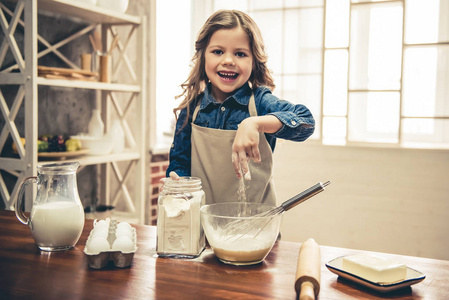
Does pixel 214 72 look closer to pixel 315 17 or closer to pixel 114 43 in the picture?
pixel 114 43

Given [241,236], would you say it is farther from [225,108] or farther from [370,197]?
[370,197]

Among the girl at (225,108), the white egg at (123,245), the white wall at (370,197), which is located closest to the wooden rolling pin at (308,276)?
the white egg at (123,245)

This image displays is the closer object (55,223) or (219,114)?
(55,223)

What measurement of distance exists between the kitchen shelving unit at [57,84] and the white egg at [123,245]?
4.43 ft

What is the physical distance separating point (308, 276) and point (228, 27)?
2.91ft

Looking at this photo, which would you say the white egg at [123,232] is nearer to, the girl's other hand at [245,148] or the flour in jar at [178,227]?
the flour in jar at [178,227]

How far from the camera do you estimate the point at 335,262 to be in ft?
2.94

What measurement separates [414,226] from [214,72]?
2.19 meters

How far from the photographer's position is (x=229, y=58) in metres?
1.36

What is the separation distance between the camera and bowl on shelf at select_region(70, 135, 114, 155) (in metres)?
2.50

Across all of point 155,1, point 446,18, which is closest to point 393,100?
point 446,18

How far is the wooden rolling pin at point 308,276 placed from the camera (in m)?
0.72

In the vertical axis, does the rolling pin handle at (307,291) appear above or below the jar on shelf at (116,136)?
below

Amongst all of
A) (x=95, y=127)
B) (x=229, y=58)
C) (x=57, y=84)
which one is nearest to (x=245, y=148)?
(x=229, y=58)
